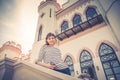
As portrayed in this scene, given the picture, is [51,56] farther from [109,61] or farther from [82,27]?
[82,27]

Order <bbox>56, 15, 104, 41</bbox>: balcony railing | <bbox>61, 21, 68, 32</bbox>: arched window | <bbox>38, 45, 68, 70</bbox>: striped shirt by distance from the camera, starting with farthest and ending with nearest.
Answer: <bbox>61, 21, 68, 32</bbox>: arched window, <bbox>56, 15, 104, 41</bbox>: balcony railing, <bbox>38, 45, 68, 70</bbox>: striped shirt

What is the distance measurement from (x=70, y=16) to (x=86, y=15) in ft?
6.80

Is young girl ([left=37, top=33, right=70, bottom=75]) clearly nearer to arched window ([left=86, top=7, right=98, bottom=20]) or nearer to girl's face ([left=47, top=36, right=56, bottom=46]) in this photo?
girl's face ([left=47, top=36, right=56, bottom=46])

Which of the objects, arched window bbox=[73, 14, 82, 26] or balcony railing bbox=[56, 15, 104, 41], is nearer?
balcony railing bbox=[56, 15, 104, 41]

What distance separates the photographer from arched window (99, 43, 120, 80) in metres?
8.49

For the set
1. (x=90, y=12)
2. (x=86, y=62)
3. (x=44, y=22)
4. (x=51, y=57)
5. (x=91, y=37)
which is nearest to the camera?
(x=51, y=57)

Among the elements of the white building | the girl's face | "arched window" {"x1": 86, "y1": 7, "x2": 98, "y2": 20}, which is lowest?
the girl's face

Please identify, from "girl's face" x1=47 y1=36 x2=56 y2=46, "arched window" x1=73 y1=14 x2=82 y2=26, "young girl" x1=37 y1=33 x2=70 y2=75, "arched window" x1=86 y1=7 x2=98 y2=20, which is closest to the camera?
"young girl" x1=37 y1=33 x2=70 y2=75

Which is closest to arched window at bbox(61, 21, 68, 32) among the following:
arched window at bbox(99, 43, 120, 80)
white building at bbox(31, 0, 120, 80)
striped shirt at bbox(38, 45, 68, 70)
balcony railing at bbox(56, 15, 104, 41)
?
white building at bbox(31, 0, 120, 80)

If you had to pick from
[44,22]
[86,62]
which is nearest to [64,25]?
[44,22]

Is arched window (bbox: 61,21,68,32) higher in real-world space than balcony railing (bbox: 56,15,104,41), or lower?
higher

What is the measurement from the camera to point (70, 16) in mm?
13609

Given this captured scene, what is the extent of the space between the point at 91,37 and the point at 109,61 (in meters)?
2.84

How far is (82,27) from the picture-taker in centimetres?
1145
